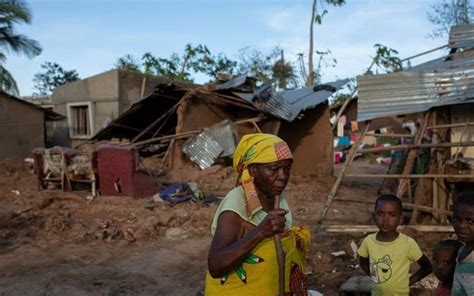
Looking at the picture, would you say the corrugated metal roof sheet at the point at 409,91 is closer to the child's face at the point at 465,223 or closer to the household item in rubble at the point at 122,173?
the household item in rubble at the point at 122,173

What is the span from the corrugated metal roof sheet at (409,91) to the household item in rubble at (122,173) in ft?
15.2

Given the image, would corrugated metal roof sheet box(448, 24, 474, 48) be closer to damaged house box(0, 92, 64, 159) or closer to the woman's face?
the woman's face

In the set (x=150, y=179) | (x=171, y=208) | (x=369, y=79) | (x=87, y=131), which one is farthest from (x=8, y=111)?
(x=369, y=79)

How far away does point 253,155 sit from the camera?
1870 millimetres

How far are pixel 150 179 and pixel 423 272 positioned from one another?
7.47m

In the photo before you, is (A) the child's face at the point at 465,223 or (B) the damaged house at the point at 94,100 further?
(B) the damaged house at the point at 94,100

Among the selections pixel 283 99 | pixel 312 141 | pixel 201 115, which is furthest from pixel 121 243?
pixel 312 141

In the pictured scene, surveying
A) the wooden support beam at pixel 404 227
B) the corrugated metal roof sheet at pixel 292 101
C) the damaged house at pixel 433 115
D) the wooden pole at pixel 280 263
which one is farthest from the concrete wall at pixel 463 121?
the wooden pole at pixel 280 263

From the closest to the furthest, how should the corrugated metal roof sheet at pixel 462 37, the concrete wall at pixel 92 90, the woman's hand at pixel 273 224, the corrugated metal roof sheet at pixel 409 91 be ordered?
the woman's hand at pixel 273 224, the corrugated metal roof sheet at pixel 409 91, the corrugated metal roof sheet at pixel 462 37, the concrete wall at pixel 92 90

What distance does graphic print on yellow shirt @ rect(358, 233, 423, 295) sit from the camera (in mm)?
2836

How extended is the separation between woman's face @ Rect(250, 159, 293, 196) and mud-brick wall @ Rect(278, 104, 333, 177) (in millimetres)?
11188

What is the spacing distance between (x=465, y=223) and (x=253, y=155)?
3.67ft

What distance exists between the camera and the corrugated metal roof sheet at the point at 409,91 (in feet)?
22.1

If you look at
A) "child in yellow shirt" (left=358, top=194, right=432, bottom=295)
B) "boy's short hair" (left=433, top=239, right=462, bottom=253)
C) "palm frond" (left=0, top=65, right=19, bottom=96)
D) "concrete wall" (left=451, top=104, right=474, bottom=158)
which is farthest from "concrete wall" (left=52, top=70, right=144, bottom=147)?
"boy's short hair" (left=433, top=239, right=462, bottom=253)
